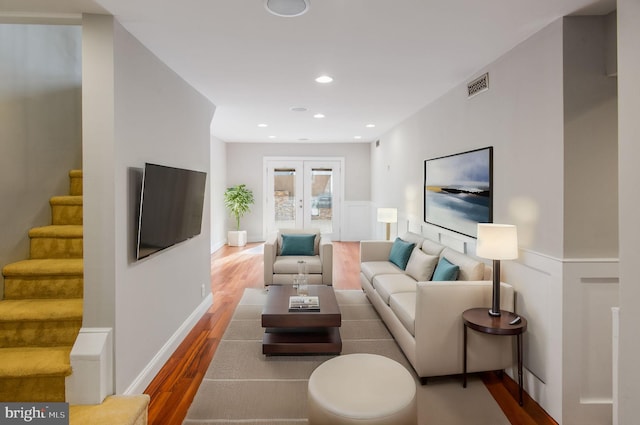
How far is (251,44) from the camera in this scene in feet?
8.71

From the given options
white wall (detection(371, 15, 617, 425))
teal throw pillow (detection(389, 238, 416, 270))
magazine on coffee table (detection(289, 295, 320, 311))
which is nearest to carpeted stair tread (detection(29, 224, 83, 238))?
magazine on coffee table (detection(289, 295, 320, 311))

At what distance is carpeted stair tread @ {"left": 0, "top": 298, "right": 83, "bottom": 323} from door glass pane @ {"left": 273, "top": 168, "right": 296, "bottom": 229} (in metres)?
6.82

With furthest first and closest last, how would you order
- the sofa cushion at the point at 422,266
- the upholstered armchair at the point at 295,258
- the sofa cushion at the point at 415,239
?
the upholstered armchair at the point at 295,258
the sofa cushion at the point at 415,239
the sofa cushion at the point at 422,266

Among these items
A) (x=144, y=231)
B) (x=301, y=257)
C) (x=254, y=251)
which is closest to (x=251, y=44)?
(x=144, y=231)

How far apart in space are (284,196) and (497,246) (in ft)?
23.3

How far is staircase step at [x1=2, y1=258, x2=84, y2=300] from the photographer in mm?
2516

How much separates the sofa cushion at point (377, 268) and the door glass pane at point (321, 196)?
15.2ft

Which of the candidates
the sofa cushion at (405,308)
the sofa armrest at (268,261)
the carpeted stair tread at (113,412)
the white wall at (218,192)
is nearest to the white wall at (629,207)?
the sofa cushion at (405,308)

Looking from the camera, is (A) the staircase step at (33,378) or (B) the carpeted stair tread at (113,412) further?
(A) the staircase step at (33,378)

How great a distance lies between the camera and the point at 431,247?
3992mm

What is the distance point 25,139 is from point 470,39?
3328 millimetres

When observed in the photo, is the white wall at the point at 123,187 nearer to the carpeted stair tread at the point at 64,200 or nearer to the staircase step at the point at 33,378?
the staircase step at the point at 33,378

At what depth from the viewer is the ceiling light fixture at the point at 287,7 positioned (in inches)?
81.0

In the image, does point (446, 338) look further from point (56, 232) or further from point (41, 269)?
point (56, 232)
